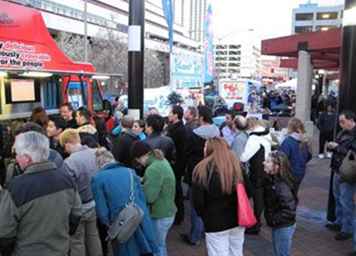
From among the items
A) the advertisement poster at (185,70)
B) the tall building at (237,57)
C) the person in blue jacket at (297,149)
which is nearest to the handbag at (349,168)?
the person in blue jacket at (297,149)

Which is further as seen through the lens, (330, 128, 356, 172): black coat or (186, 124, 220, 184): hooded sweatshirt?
(186, 124, 220, 184): hooded sweatshirt

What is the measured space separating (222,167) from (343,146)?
112 inches

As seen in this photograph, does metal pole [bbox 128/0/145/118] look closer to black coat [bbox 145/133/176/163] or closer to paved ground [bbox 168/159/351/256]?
black coat [bbox 145/133/176/163]

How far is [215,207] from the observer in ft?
13.3

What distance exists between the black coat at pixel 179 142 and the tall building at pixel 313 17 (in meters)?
109

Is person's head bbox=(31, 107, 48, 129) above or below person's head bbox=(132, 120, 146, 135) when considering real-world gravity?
above

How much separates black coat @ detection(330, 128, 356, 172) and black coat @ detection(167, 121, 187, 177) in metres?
2.25

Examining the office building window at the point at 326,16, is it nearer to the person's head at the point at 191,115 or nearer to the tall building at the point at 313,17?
the tall building at the point at 313,17

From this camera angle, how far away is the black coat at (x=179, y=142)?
268 inches

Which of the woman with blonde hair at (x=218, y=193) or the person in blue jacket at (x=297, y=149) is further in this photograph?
the person in blue jacket at (x=297, y=149)

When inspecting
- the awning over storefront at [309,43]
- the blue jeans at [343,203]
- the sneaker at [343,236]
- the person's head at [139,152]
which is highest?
the awning over storefront at [309,43]

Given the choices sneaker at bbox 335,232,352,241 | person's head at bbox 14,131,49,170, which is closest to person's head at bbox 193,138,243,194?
person's head at bbox 14,131,49,170

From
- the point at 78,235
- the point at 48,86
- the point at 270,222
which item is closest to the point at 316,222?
the point at 270,222

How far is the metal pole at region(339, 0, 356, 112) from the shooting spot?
6.64 meters
